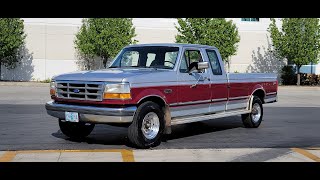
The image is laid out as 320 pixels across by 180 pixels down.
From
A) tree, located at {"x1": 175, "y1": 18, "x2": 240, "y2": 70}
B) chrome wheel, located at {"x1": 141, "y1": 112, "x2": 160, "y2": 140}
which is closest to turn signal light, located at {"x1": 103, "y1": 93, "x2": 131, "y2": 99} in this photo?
chrome wheel, located at {"x1": 141, "y1": 112, "x2": 160, "y2": 140}

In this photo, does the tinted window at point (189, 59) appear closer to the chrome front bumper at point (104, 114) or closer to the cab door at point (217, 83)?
the cab door at point (217, 83)

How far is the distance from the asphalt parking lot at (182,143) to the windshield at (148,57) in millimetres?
1576

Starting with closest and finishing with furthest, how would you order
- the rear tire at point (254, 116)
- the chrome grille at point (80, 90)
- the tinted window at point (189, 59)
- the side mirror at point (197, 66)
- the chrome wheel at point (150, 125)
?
the chrome grille at point (80, 90)
the chrome wheel at point (150, 125)
the side mirror at point (197, 66)
the tinted window at point (189, 59)
the rear tire at point (254, 116)

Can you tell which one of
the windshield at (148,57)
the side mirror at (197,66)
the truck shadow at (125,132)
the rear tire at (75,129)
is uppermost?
the windshield at (148,57)

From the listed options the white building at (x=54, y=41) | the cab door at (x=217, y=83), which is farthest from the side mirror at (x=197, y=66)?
the white building at (x=54, y=41)

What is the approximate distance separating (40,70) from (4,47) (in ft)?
11.1

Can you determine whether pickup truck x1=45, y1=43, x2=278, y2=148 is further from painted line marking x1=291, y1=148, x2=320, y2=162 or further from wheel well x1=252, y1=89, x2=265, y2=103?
painted line marking x1=291, y1=148, x2=320, y2=162

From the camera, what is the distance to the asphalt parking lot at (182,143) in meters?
7.75

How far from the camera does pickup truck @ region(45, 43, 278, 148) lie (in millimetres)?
8234

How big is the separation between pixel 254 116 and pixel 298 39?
23.5 metres

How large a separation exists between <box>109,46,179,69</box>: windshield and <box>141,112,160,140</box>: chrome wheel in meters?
1.29
